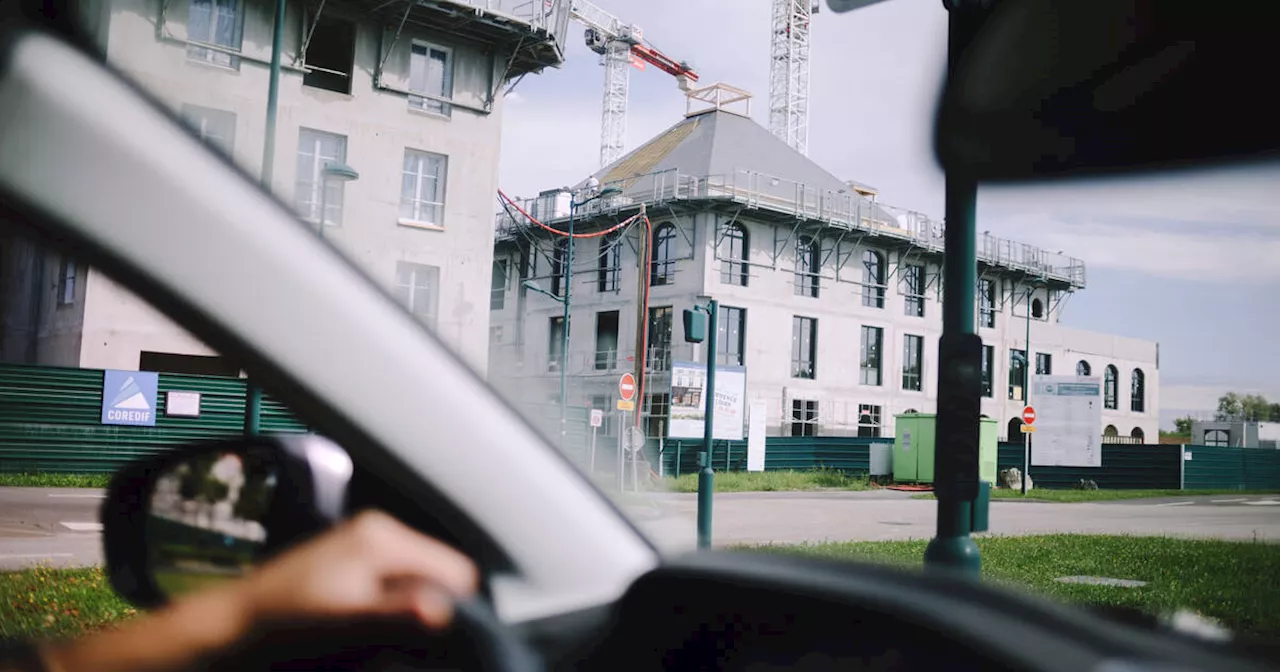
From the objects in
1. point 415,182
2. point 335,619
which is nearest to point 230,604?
point 335,619

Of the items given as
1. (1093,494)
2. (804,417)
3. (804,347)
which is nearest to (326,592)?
(1093,494)

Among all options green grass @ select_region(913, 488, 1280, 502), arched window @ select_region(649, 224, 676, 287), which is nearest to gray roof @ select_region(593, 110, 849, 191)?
arched window @ select_region(649, 224, 676, 287)

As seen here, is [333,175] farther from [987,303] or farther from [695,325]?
[695,325]

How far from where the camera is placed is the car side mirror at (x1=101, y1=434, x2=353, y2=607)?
74 centimetres

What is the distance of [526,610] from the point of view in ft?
2.44

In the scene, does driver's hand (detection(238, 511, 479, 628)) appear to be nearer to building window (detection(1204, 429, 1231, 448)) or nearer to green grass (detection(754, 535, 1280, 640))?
green grass (detection(754, 535, 1280, 640))

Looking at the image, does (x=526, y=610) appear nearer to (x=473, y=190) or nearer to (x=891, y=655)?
(x=891, y=655)

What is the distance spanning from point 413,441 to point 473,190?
1.18ft

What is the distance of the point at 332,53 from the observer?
91 cm

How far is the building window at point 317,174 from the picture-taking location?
2.51ft

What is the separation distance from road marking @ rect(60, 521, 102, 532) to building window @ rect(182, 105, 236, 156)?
41 centimetres

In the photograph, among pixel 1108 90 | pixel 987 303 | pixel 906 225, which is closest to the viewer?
pixel 1108 90

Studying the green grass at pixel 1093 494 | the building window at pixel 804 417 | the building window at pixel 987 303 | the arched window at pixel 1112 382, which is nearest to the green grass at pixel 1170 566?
the arched window at pixel 1112 382

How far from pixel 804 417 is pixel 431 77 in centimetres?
2918
